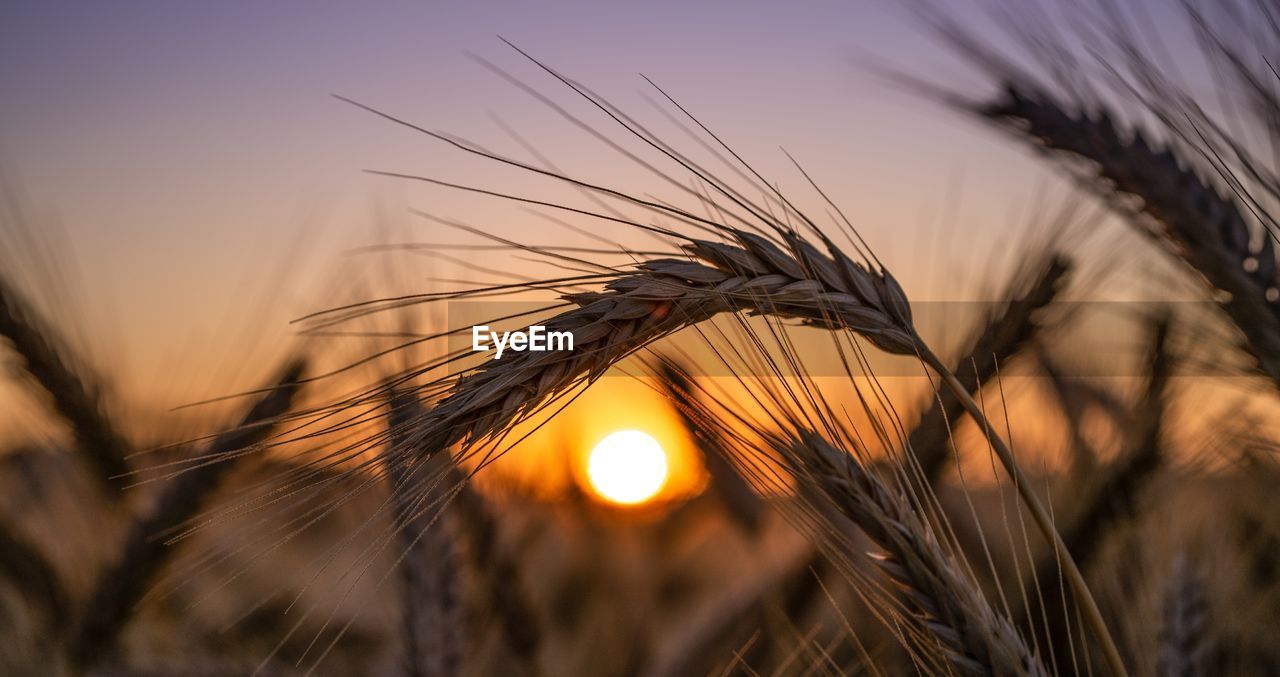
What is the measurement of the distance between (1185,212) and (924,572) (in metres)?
0.61

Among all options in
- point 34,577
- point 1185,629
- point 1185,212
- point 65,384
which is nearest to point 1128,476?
point 1185,629

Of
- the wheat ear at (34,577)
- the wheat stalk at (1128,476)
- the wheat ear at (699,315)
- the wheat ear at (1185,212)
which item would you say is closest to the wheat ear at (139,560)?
the wheat ear at (34,577)

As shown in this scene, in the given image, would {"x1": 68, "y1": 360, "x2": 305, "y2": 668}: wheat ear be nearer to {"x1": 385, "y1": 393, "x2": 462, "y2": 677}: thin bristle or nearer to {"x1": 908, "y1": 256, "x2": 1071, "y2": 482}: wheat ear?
{"x1": 385, "y1": 393, "x2": 462, "y2": 677}: thin bristle

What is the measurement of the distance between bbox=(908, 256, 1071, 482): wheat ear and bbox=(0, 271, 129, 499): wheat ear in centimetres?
167

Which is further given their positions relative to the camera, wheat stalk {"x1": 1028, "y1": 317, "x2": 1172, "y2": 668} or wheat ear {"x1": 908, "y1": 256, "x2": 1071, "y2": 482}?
wheat stalk {"x1": 1028, "y1": 317, "x2": 1172, "y2": 668}

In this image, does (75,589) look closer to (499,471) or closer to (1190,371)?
(499,471)

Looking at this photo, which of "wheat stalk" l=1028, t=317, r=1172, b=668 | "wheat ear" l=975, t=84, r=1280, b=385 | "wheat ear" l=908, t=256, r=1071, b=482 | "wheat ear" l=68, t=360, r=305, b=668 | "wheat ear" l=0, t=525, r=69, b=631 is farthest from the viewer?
"wheat ear" l=0, t=525, r=69, b=631

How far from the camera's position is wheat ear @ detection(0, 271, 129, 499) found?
1.72 metres

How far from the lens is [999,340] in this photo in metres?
1.40

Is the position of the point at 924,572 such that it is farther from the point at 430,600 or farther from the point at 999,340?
the point at 430,600

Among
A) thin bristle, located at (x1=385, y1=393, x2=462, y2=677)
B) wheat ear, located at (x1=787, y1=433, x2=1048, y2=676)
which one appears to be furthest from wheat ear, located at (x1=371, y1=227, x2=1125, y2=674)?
thin bristle, located at (x1=385, y1=393, x2=462, y2=677)

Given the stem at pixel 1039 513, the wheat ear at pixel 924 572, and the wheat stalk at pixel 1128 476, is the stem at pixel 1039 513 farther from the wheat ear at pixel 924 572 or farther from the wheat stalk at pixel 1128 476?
the wheat stalk at pixel 1128 476

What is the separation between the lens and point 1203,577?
4.88 feet

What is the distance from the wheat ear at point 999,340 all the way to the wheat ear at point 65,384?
1.67m
